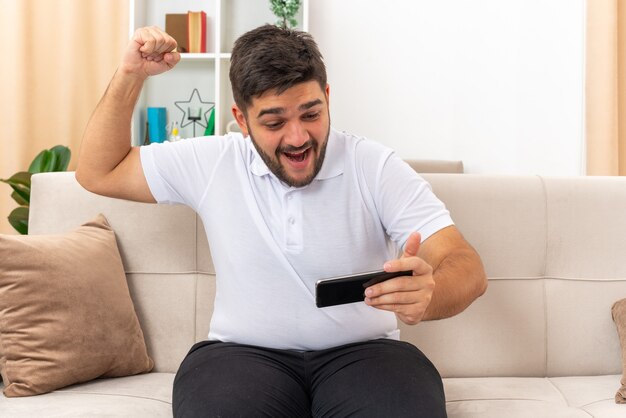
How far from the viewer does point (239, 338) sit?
1.67 meters

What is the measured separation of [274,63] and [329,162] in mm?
247

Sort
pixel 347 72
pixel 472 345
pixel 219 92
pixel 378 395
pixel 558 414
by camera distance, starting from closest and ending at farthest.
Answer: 1. pixel 378 395
2. pixel 558 414
3. pixel 472 345
4. pixel 219 92
5. pixel 347 72

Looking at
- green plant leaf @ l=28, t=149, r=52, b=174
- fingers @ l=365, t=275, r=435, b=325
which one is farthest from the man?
green plant leaf @ l=28, t=149, r=52, b=174

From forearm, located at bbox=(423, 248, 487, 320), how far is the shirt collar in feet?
1.00

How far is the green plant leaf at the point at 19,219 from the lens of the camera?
321cm

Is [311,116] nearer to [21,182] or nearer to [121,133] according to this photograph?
[121,133]

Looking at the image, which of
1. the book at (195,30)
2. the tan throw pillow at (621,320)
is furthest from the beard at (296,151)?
the book at (195,30)

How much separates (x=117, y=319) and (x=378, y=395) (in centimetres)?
70

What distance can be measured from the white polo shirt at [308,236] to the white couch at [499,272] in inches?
9.9

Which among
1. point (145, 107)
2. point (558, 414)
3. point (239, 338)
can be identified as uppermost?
point (145, 107)

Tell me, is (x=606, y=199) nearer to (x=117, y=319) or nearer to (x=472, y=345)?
(x=472, y=345)

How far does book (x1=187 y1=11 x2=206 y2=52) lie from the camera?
3783 mm

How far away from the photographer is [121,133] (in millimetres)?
1814

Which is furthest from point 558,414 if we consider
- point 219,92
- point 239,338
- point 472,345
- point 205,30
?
point 205,30
